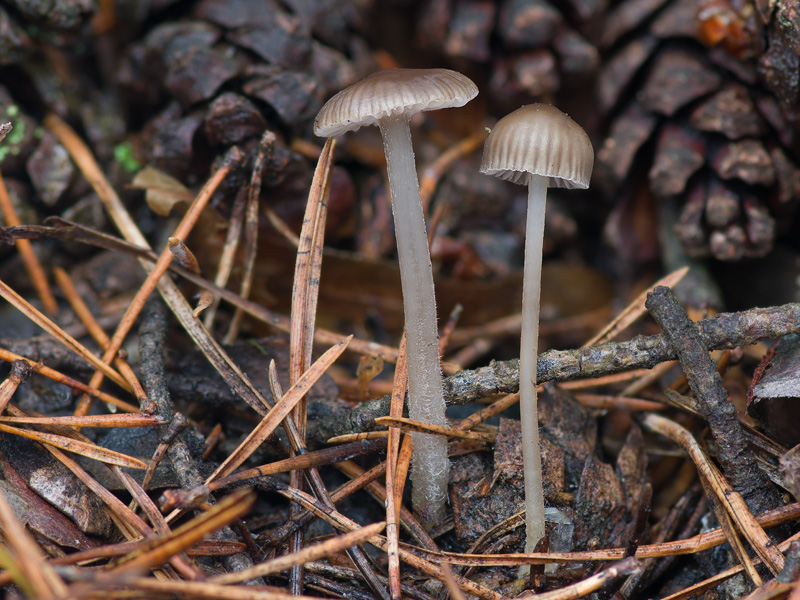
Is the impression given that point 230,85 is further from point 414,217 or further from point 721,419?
point 721,419

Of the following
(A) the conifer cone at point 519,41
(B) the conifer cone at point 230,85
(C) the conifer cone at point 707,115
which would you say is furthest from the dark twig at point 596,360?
(A) the conifer cone at point 519,41

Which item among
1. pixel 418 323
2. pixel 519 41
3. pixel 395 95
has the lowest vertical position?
pixel 418 323

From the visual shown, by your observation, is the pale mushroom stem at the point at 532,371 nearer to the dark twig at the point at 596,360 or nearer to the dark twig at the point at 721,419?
the dark twig at the point at 596,360

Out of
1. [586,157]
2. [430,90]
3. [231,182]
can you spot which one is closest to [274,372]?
[231,182]

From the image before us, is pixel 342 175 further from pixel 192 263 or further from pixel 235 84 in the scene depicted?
pixel 192 263

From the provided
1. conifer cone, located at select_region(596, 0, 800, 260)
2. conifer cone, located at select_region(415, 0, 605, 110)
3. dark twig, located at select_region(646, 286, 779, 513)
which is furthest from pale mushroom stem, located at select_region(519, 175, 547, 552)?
conifer cone, located at select_region(415, 0, 605, 110)

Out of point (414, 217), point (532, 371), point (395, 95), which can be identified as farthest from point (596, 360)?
point (395, 95)
